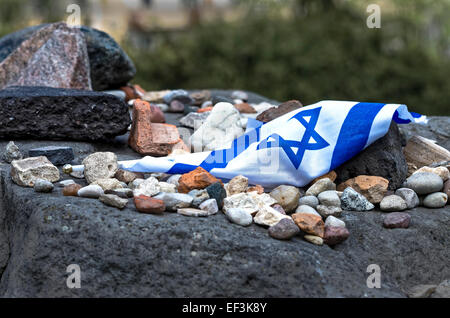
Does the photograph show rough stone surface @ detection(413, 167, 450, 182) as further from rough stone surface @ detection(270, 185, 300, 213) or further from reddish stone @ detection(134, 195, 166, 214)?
reddish stone @ detection(134, 195, 166, 214)

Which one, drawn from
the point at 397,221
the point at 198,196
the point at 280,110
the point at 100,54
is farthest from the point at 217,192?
the point at 100,54

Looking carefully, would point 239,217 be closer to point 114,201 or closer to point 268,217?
point 268,217

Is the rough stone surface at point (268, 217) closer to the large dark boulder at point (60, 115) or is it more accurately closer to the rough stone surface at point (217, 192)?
the rough stone surface at point (217, 192)

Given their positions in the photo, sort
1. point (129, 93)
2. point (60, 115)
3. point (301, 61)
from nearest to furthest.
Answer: point (60, 115), point (129, 93), point (301, 61)

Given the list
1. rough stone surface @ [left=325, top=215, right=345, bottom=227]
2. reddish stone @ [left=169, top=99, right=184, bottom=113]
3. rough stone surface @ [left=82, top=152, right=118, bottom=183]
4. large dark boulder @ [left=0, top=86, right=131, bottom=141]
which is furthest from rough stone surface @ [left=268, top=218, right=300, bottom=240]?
reddish stone @ [left=169, top=99, right=184, bottom=113]

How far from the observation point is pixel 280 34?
7.89 m

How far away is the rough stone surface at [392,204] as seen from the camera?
2.72 m

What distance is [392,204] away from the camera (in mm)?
2723

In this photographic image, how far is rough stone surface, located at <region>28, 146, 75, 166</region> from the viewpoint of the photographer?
9.95 feet

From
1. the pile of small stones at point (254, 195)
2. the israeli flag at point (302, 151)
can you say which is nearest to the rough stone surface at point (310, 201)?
the pile of small stones at point (254, 195)

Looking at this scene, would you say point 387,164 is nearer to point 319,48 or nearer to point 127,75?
point 127,75

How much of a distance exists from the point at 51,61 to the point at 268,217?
263 cm

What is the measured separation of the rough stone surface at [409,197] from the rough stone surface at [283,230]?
734 mm
